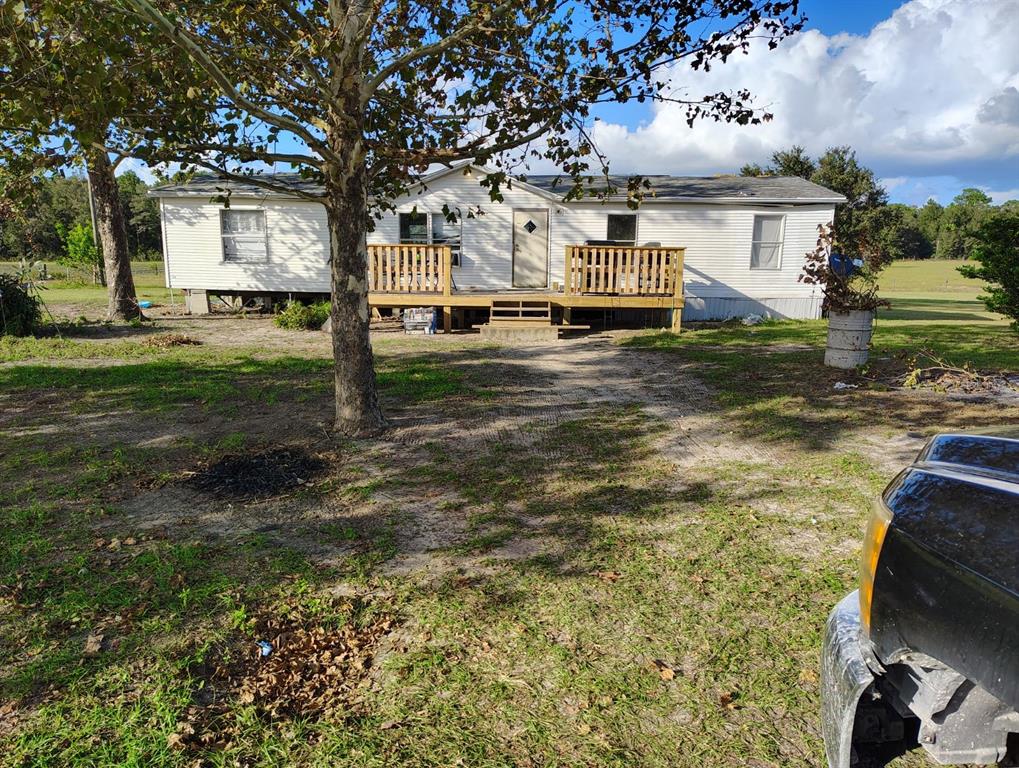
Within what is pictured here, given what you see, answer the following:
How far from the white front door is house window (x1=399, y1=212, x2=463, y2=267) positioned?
4.90 ft

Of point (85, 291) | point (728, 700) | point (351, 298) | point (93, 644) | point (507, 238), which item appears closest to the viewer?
point (728, 700)

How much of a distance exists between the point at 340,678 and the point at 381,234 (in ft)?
51.6

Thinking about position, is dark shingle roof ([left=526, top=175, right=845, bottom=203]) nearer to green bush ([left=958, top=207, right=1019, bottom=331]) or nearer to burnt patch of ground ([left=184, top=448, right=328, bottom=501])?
green bush ([left=958, top=207, right=1019, bottom=331])

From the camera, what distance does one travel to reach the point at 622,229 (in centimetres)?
1759

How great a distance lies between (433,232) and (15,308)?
914 centimetres

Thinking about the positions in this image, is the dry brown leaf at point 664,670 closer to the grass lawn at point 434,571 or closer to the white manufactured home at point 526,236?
the grass lawn at point 434,571

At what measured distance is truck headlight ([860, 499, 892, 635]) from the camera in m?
1.86

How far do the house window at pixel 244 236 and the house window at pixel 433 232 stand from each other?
12.8 ft

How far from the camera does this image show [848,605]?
2.15 m

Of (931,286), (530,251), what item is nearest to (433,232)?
(530,251)

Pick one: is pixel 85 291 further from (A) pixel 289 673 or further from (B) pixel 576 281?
(A) pixel 289 673

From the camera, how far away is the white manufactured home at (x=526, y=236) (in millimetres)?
17234

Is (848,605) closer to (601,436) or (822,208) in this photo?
(601,436)

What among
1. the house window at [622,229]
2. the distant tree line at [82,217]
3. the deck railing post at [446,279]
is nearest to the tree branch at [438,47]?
the deck railing post at [446,279]
